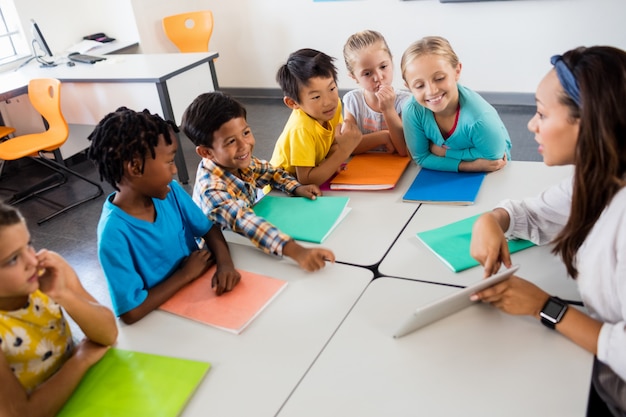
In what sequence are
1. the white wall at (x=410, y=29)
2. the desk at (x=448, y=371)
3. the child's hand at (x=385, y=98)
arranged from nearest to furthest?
the desk at (x=448, y=371)
the child's hand at (x=385, y=98)
the white wall at (x=410, y=29)

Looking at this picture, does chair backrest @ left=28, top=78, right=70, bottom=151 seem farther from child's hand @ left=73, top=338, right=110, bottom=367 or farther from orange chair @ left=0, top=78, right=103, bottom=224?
child's hand @ left=73, top=338, right=110, bottom=367

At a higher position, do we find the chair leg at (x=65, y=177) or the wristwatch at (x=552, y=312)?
the wristwatch at (x=552, y=312)

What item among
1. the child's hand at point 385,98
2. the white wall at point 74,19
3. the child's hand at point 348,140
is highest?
the white wall at point 74,19

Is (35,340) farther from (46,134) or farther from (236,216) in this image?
(46,134)

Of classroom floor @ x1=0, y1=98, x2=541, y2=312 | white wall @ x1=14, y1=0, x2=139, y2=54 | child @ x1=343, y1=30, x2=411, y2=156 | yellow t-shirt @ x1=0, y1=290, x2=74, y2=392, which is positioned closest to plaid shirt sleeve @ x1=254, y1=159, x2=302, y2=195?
child @ x1=343, y1=30, x2=411, y2=156

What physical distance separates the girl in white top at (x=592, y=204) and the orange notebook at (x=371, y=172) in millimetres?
720

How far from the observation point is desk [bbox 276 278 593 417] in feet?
3.17

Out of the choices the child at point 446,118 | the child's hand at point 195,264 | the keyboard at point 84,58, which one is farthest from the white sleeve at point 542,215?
the keyboard at point 84,58

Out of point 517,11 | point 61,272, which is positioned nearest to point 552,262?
point 61,272

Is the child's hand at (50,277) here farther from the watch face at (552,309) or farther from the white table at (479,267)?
the watch face at (552,309)

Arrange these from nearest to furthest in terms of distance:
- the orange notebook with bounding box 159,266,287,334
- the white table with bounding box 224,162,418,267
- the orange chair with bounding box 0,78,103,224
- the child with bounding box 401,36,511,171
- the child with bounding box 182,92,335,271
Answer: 1. the orange notebook with bounding box 159,266,287,334
2. the white table with bounding box 224,162,418,267
3. the child with bounding box 182,92,335,271
4. the child with bounding box 401,36,511,171
5. the orange chair with bounding box 0,78,103,224

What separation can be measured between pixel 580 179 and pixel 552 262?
0.33 metres

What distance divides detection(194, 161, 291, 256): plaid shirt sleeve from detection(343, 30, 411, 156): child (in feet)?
2.29

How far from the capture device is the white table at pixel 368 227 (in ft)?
4.88
